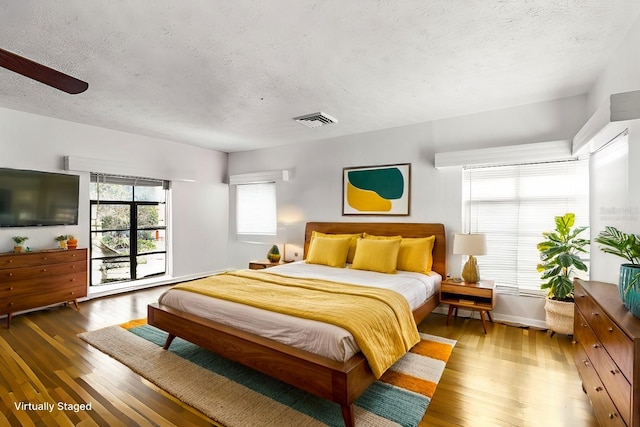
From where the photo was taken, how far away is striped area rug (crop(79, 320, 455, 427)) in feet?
6.50

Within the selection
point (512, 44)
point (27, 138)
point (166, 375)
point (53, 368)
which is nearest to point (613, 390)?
point (512, 44)

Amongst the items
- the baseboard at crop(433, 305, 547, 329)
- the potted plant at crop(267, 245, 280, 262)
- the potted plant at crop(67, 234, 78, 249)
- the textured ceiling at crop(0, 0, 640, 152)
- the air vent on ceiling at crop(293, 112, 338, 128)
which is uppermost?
the textured ceiling at crop(0, 0, 640, 152)

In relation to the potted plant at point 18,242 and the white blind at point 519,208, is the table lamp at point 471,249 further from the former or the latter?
the potted plant at point 18,242

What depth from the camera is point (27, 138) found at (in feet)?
12.9

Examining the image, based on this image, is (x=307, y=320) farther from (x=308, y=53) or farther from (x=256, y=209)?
(x=256, y=209)

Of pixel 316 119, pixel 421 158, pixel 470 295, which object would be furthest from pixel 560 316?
pixel 316 119

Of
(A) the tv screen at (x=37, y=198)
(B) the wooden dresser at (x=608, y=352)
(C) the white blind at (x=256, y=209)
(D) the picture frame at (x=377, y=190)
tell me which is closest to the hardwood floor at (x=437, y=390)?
(B) the wooden dresser at (x=608, y=352)

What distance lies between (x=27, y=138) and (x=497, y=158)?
574 cm

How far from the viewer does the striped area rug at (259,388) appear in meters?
1.98

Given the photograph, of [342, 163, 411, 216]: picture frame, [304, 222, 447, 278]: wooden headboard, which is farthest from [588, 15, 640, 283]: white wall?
[342, 163, 411, 216]: picture frame

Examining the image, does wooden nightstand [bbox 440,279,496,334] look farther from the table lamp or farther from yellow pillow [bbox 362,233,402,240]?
Answer: yellow pillow [bbox 362,233,402,240]

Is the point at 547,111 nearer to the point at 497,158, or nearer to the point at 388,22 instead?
the point at 497,158

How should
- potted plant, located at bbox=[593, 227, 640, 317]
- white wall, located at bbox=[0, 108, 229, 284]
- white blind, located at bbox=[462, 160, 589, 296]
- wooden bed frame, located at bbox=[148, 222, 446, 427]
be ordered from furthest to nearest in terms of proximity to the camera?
white wall, located at bbox=[0, 108, 229, 284]
white blind, located at bbox=[462, 160, 589, 296]
wooden bed frame, located at bbox=[148, 222, 446, 427]
potted plant, located at bbox=[593, 227, 640, 317]

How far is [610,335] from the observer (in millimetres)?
1562
